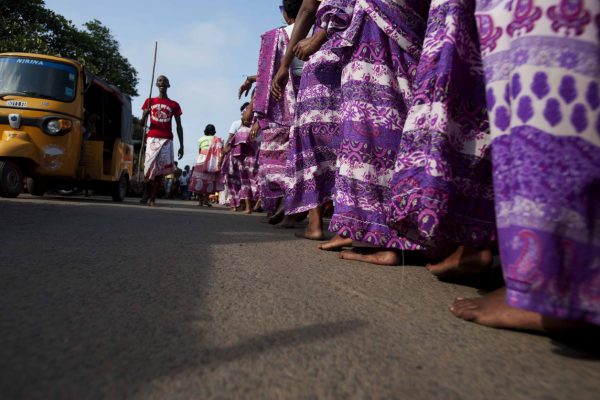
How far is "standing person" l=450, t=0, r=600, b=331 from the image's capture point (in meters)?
1.10

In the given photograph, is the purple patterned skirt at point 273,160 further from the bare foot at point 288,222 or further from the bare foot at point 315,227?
the bare foot at point 315,227

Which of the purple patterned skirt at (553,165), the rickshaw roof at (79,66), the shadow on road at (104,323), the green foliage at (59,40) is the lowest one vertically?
the shadow on road at (104,323)

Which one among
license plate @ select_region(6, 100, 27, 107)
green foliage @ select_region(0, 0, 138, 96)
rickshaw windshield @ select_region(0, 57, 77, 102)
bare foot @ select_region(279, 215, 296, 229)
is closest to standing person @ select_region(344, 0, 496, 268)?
bare foot @ select_region(279, 215, 296, 229)

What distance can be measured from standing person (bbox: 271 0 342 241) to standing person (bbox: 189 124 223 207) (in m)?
6.59

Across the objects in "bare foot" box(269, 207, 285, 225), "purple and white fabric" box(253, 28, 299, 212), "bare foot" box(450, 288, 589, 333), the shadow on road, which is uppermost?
"purple and white fabric" box(253, 28, 299, 212)

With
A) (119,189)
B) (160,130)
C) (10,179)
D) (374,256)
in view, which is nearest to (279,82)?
(374,256)

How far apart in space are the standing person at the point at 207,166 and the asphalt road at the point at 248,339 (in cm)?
794

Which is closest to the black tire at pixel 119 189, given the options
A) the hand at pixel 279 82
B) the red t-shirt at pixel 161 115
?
the red t-shirt at pixel 161 115

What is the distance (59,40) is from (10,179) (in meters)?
22.8

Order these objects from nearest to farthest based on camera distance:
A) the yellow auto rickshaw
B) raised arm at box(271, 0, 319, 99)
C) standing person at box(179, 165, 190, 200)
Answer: raised arm at box(271, 0, 319, 99) → the yellow auto rickshaw → standing person at box(179, 165, 190, 200)

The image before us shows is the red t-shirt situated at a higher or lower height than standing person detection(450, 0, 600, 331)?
higher

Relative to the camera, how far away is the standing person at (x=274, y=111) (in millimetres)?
4309

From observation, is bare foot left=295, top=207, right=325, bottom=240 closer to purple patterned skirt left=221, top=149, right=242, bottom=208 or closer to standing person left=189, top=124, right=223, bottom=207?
purple patterned skirt left=221, top=149, right=242, bottom=208

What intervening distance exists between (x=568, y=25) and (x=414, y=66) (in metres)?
1.29
